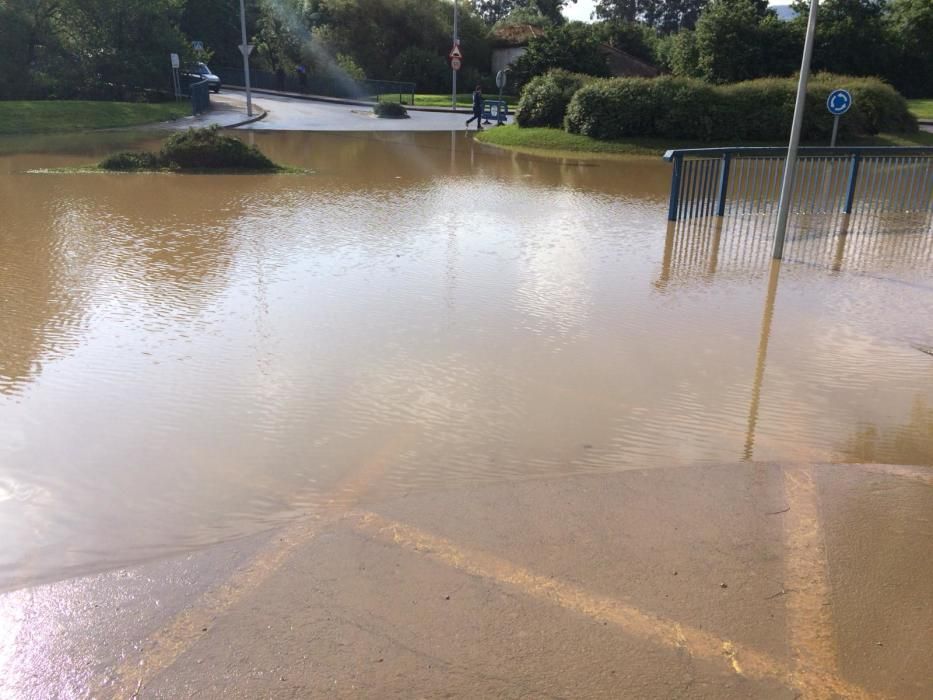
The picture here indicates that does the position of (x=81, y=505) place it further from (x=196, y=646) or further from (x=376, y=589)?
(x=376, y=589)

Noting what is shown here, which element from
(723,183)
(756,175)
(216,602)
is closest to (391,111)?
(756,175)

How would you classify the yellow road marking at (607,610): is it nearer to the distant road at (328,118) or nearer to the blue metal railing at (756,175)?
the blue metal railing at (756,175)

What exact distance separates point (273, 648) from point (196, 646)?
0.34 meters

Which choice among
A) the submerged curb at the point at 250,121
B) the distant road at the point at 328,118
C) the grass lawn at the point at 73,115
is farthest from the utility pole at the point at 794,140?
the grass lawn at the point at 73,115

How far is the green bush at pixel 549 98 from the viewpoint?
88.4 ft

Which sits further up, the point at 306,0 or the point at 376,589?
the point at 306,0

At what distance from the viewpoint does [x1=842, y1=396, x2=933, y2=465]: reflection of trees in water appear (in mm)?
5312

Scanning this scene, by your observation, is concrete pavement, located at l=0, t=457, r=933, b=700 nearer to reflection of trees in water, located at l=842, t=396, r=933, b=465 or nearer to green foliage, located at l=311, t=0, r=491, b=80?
reflection of trees in water, located at l=842, t=396, r=933, b=465

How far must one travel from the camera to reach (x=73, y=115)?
31.1 meters

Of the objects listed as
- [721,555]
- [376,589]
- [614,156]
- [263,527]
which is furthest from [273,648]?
[614,156]

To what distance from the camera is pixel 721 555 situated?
4133mm

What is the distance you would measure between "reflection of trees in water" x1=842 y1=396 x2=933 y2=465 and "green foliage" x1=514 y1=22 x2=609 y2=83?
39.4 metres

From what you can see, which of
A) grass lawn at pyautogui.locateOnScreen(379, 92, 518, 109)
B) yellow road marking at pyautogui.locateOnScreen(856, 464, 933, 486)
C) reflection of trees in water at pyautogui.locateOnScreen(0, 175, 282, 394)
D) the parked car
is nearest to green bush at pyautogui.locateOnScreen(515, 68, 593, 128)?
reflection of trees in water at pyautogui.locateOnScreen(0, 175, 282, 394)

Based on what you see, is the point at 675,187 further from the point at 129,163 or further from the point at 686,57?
the point at 686,57
